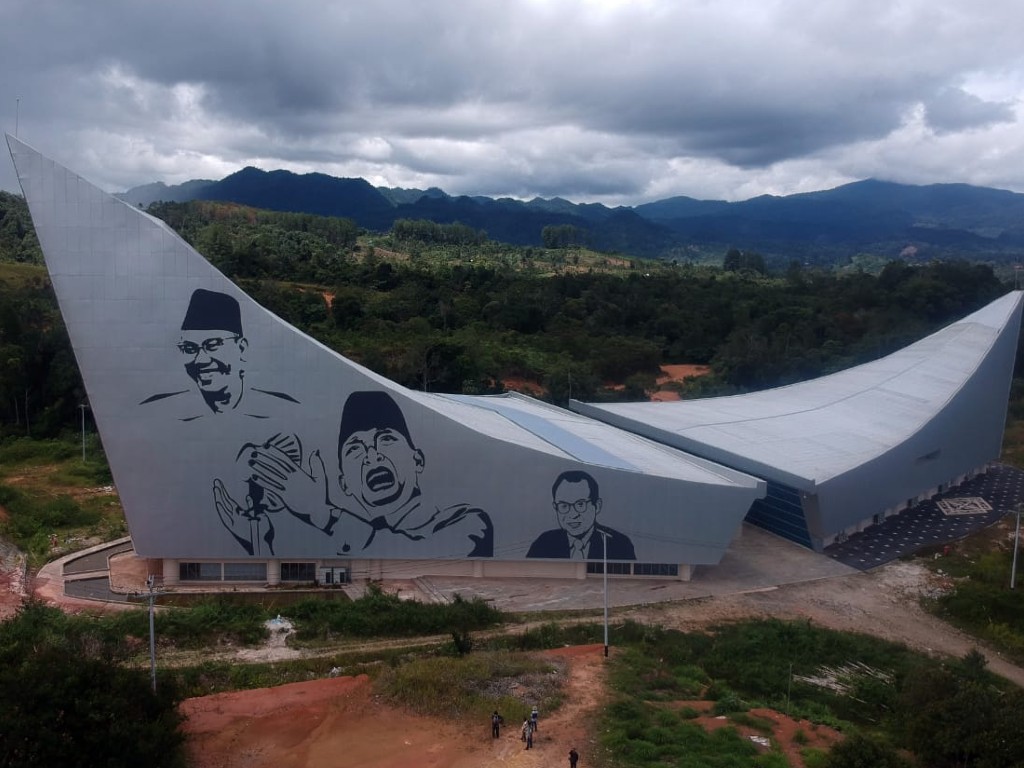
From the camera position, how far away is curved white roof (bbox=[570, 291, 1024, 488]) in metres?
23.0

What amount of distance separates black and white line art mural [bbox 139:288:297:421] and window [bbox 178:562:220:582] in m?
3.83

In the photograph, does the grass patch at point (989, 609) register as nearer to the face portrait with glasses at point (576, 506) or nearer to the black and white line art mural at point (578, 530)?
the black and white line art mural at point (578, 530)

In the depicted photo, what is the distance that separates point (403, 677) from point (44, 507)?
16.4 m

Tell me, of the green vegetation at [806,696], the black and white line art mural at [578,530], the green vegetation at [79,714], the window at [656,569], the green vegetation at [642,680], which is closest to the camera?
the green vegetation at [79,714]

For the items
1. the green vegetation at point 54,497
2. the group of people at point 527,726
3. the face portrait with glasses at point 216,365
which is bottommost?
the green vegetation at point 54,497

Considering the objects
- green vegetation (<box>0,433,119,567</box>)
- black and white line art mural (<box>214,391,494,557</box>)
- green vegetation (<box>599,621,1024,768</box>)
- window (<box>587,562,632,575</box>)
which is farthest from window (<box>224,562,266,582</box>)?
green vegetation (<box>599,621,1024,768</box>)

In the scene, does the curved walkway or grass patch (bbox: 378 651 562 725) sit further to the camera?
the curved walkway

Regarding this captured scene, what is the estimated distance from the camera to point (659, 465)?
2088 cm

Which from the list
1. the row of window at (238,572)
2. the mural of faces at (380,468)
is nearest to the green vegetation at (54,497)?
the row of window at (238,572)

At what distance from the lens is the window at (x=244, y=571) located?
19.6 metres

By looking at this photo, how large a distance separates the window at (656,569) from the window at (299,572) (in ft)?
26.9

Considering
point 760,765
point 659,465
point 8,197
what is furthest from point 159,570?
point 8,197

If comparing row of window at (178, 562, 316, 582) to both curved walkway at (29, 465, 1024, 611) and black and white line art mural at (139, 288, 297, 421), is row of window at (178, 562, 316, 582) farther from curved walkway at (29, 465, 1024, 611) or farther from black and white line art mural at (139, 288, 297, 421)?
black and white line art mural at (139, 288, 297, 421)

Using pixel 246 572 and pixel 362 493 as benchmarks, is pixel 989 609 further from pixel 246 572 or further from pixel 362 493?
pixel 246 572
